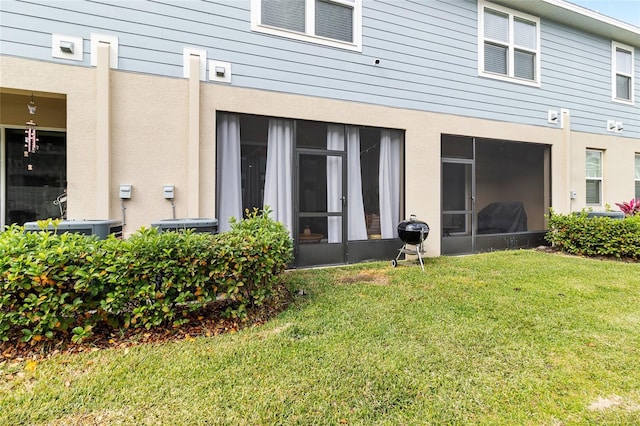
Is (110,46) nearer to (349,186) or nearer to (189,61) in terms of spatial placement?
(189,61)

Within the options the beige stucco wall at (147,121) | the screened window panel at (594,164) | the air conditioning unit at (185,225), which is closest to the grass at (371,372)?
the air conditioning unit at (185,225)

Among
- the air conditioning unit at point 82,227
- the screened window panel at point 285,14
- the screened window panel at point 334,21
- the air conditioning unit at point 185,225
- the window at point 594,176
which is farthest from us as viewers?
the window at point 594,176

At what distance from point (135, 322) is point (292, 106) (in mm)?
3903

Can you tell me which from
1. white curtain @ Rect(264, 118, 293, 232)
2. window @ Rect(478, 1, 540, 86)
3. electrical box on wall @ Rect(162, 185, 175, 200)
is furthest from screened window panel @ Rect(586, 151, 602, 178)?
electrical box on wall @ Rect(162, 185, 175, 200)

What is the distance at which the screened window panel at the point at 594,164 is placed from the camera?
8.50 metres

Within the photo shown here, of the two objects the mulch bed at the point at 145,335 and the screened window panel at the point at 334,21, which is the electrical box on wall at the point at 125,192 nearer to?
the mulch bed at the point at 145,335

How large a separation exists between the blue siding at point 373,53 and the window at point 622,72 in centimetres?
21

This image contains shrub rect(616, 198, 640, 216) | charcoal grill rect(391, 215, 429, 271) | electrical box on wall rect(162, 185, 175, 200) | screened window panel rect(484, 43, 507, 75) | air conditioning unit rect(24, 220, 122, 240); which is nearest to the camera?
air conditioning unit rect(24, 220, 122, 240)

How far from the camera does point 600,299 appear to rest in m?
3.96

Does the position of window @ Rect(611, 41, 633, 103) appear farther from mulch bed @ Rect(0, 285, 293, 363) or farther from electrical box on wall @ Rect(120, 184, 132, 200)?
electrical box on wall @ Rect(120, 184, 132, 200)

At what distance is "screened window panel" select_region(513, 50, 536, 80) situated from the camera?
744 cm

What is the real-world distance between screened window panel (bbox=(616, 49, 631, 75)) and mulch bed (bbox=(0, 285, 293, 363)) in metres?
11.5

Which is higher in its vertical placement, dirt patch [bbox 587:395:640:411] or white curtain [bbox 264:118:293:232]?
white curtain [bbox 264:118:293:232]

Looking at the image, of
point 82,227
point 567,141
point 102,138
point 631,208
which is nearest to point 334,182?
point 102,138
